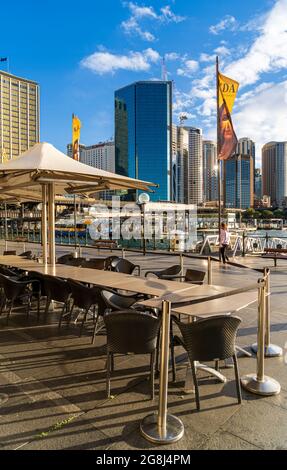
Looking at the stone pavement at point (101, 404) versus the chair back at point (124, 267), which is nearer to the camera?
the stone pavement at point (101, 404)

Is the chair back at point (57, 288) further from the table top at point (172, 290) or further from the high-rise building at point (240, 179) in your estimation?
the high-rise building at point (240, 179)

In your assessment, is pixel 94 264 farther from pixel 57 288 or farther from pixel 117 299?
pixel 117 299

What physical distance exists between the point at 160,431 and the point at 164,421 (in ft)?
0.25

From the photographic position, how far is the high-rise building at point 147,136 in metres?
107

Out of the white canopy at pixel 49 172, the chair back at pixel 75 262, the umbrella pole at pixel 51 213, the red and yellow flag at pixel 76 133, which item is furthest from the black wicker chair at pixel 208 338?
the red and yellow flag at pixel 76 133

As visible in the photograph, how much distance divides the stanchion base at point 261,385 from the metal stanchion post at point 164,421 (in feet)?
3.29

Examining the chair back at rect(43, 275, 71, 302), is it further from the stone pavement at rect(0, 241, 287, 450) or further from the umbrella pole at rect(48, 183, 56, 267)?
the umbrella pole at rect(48, 183, 56, 267)

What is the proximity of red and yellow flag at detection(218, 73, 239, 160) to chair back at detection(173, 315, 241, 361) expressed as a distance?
11113 mm

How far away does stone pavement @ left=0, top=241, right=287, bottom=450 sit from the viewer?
248 centimetres

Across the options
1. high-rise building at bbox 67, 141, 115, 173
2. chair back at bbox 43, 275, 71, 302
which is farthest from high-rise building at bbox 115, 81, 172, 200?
chair back at bbox 43, 275, 71, 302

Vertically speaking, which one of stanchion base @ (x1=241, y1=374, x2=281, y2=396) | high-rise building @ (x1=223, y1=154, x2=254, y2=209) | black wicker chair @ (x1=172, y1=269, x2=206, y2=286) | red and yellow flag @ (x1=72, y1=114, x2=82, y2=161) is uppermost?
high-rise building @ (x1=223, y1=154, x2=254, y2=209)
